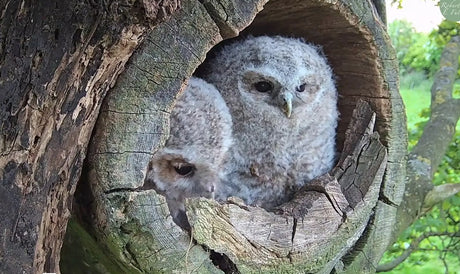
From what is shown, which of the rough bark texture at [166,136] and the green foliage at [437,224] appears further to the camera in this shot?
the green foliage at [437,224]

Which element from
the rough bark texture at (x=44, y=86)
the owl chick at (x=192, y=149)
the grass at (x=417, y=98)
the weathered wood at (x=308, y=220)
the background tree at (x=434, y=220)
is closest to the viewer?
the rough bark texture at (x=44, y=86)

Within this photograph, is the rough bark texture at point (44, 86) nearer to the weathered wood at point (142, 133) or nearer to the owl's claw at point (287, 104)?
the weathered wood at point (142, 133)

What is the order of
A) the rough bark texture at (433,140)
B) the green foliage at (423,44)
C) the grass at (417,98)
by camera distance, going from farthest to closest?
the grass at (417,98) < the green foliage at (423,44) < the rough bark texture at (433,140)

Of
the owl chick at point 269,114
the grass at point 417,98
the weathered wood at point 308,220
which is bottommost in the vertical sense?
the weathered wood at point 308,220

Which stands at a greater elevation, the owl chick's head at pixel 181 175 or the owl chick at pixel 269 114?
the owl chick at pixel 269 114

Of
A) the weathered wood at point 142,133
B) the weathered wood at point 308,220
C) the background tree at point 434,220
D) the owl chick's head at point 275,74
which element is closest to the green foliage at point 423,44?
the background tree at point 434,220

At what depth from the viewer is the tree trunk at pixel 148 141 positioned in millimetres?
853

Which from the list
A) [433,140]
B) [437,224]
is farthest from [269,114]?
[437,224]

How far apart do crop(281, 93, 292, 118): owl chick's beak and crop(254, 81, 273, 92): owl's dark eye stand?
0.05 metres

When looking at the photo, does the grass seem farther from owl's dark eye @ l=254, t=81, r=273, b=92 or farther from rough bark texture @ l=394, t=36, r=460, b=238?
owl's dark eye @ l=254, t=81, r=273, b=92

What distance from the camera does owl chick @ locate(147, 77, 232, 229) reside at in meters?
1.29

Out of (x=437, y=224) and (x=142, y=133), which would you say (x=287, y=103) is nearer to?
(x=142, y=133)

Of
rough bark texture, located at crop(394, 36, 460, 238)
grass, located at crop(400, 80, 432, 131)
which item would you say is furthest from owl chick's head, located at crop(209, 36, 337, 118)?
grass, located at crop(400, 80, 432, 131)

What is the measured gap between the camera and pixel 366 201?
142 cm
